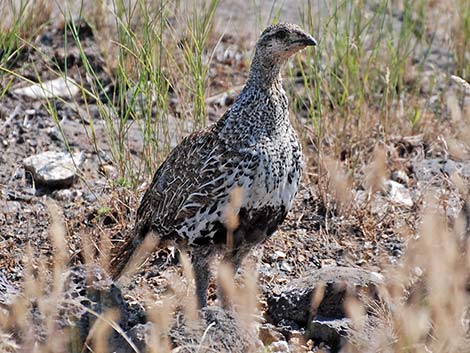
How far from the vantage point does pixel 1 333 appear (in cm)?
363

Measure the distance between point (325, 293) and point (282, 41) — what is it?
3.74 feet

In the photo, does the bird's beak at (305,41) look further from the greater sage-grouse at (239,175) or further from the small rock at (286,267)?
the small rock at (286,267)

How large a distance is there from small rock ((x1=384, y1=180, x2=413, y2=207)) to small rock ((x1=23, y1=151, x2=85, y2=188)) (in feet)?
5.86

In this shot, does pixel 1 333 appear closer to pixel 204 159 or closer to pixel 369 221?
pixel 204 159

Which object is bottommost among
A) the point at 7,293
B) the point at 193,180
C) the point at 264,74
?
the point at 7,293

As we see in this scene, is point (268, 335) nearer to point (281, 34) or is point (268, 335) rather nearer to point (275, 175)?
point (275, 175)

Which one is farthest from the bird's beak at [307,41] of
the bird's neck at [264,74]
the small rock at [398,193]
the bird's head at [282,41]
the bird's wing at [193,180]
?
the small rock at [398,193]

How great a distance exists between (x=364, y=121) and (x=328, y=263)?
1.31 meters

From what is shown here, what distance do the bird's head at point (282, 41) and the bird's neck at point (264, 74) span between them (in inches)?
0.8

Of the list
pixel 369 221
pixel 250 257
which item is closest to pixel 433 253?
pixel 250 257

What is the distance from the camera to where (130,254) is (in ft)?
16.2

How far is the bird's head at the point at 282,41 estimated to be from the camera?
4.67 metres

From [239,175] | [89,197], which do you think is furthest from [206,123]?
[239,175]

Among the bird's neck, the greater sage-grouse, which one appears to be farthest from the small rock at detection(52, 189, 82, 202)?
the bird's neck
